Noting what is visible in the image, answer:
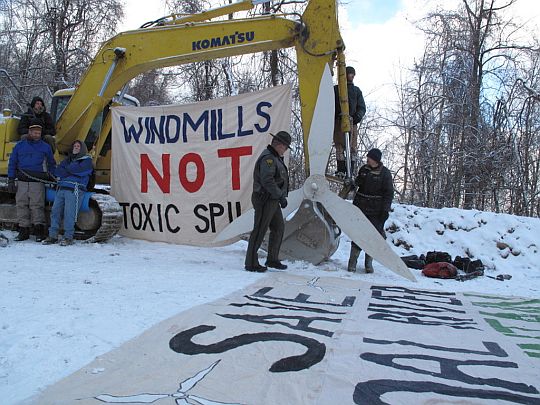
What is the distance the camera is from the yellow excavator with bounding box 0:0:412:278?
5609mm

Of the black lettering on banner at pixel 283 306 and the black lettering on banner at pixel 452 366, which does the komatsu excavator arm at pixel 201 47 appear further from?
the black lettering on banner at pixel 452 366

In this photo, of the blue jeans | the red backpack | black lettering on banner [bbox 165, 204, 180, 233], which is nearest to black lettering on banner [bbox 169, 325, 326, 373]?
the red backpack

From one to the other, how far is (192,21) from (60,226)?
3.52m

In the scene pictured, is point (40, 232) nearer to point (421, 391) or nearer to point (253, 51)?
point (253, 51)

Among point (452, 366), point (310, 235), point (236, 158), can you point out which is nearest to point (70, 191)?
point (236, 158)

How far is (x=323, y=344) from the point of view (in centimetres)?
269

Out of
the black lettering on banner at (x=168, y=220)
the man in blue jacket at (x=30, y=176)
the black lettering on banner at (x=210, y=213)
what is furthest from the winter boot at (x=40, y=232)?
the black lettering on banner at (x=210, y=213)

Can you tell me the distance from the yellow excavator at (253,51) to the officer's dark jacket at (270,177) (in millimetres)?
393

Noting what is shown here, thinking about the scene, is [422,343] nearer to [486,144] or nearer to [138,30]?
[138,30]

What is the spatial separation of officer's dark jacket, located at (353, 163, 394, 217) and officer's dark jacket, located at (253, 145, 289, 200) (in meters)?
1.04

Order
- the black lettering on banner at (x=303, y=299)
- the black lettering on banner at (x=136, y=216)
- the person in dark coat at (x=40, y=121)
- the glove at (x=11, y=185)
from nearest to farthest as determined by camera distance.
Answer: the black lettering on banner at (x=303, y=299) → the glove at (x=11, y=185) → the person in dark coat at (x=40, y=121) → the black lettering on banner at (x=136, y=216)

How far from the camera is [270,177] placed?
16.9 ft

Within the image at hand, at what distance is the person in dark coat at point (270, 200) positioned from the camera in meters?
5.17

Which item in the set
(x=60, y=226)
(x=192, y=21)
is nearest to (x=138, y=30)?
(x=192, y=21)
